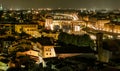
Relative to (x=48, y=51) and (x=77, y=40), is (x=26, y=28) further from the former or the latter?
(x=48, y=51)

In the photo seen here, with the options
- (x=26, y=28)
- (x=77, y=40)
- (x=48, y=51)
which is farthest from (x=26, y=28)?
(x=48, y=51)

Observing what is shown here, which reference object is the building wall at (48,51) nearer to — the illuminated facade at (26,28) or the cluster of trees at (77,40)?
the cluster of trees at (77,40)

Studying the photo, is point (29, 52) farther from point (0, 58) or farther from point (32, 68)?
point (32, 68)

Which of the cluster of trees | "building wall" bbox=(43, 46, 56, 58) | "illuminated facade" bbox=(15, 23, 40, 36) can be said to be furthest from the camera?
"illuminated facade" bbox=(15, 23, 40, 36)

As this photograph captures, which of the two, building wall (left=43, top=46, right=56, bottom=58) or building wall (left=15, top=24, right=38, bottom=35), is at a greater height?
building wall (left=15, top=24, right=38, bottom=35)

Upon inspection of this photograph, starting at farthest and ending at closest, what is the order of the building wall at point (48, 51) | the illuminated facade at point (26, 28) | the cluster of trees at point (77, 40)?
the illuminated facade at point (26, 28), the cluster of trees at point (77, 40), the building wall at point (48, 51)

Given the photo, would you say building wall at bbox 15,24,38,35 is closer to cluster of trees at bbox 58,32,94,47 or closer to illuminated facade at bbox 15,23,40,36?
illuminated facade at bbox 15,23,40,36

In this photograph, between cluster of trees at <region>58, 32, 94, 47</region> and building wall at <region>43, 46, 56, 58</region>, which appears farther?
cluster of trees at <region>58, 32, 94, 47</region>

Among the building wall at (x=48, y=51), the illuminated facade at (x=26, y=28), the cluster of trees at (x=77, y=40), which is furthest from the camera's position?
the illuminated facade at (x=26, y=28)

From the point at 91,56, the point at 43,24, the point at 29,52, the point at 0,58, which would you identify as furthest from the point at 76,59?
the point at 43,24

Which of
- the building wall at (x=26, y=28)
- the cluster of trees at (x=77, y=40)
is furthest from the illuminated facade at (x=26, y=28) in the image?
the cluster of trees at (x=77, y=40)

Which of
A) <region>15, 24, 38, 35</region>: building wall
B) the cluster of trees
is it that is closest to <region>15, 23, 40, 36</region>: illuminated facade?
<region>15, 24, 38, 35</region>: building wall
